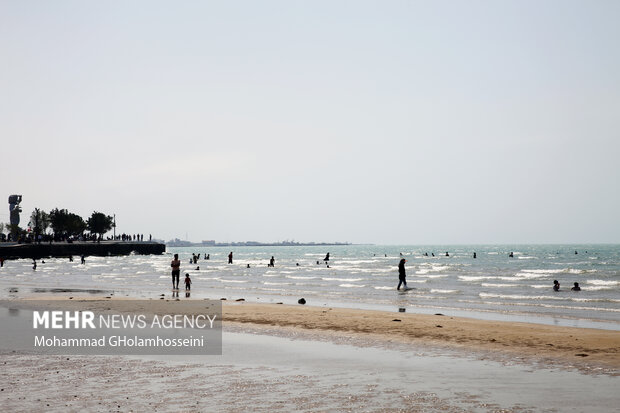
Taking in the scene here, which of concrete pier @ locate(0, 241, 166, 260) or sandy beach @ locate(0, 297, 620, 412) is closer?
sandy beach @ locate(0, 297, 620, 412)

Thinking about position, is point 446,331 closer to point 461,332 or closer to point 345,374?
point 461,332

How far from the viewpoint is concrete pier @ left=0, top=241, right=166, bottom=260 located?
115619 mm

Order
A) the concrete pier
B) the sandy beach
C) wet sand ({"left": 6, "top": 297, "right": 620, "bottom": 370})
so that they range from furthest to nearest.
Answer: the concrete pier
wet sand ({"left": 6, "top": 297, "right": 620, "bottom": 370})
the sandy beach

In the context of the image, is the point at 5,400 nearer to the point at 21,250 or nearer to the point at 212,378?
the point at 212,378

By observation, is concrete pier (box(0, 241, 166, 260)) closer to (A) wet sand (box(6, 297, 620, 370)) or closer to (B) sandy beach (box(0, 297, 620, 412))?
(A) wet sand (box(6, 297, 620, 370))

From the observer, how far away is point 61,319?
74.3 ft

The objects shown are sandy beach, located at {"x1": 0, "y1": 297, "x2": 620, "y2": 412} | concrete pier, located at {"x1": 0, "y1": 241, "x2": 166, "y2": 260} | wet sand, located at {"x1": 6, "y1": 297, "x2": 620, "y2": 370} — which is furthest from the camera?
concrete pier, located at {"x1": 0, "y1": 241, "x2": 166, "y2": 260}

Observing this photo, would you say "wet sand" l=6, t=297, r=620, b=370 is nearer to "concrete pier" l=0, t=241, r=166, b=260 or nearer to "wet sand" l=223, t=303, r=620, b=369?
"wet sand" l=223, t=303, r=620, b=369

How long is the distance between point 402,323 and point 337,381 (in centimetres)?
1056

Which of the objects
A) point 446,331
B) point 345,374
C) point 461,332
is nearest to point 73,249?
point 446,331

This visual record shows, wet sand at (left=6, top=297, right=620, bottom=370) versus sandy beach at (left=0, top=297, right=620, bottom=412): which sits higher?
sandy beach at (left=0, top=297, right=620, bottom=412)

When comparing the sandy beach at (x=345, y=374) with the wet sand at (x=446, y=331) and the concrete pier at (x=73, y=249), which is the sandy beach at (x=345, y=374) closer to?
the wet sand at (x=446, y=331)

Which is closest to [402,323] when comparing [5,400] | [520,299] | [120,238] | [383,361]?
[383,361]

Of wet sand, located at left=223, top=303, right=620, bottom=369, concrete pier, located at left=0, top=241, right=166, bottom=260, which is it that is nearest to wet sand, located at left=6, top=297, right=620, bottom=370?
wet sand, located at left=223, top=303, right=620, bottom=369
